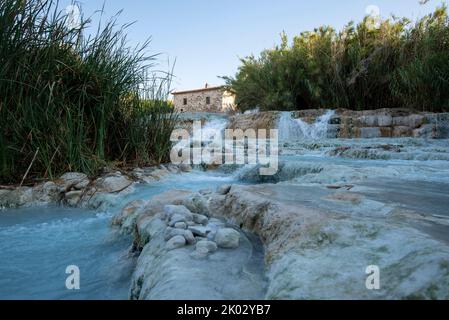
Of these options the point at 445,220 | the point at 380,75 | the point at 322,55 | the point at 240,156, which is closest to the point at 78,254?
the point at 445,220

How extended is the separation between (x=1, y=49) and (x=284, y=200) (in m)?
2.43

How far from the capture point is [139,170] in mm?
3514

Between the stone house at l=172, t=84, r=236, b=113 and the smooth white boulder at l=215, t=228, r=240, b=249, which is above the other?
the stone house at l=172, t=84, r=236, b=113

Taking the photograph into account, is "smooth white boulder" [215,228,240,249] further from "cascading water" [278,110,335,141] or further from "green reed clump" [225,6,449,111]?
"green reed clump" [225,6,449,111]

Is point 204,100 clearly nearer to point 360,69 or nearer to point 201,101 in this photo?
point 201,101

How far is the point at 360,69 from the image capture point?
32.0 ft

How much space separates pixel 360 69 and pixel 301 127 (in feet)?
10.5

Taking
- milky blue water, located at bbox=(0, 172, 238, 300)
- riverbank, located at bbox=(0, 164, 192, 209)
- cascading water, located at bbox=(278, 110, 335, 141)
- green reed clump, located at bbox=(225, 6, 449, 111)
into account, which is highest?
green reed clump, located at bbox=(225, 6, 449, 111)

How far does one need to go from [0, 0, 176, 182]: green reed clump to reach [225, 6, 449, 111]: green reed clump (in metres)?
7.38

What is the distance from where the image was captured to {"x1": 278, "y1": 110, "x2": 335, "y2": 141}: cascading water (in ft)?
25.8

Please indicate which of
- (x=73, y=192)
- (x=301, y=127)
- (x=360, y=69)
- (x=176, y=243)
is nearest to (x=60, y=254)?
(x=176, y=243)

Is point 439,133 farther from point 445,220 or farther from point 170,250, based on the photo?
point 170,250

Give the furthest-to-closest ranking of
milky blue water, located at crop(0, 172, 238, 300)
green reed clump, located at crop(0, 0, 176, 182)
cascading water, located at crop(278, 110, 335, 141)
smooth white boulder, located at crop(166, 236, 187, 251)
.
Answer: cascading water, located at crop(278, 110, 335, 141) < green reed clump, located at crop(0, 0, 176, 182) < milky blue water, located at crop(0, 172, 238, 300) < smooth white boulder, located at crop(166, 236, 187, 251)

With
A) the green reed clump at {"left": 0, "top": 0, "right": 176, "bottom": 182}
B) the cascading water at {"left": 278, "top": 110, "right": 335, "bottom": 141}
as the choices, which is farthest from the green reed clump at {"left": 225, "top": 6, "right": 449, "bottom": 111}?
the green reed clump at {"left": 0, "top": 0, "right": 176, "bottom": 182}
